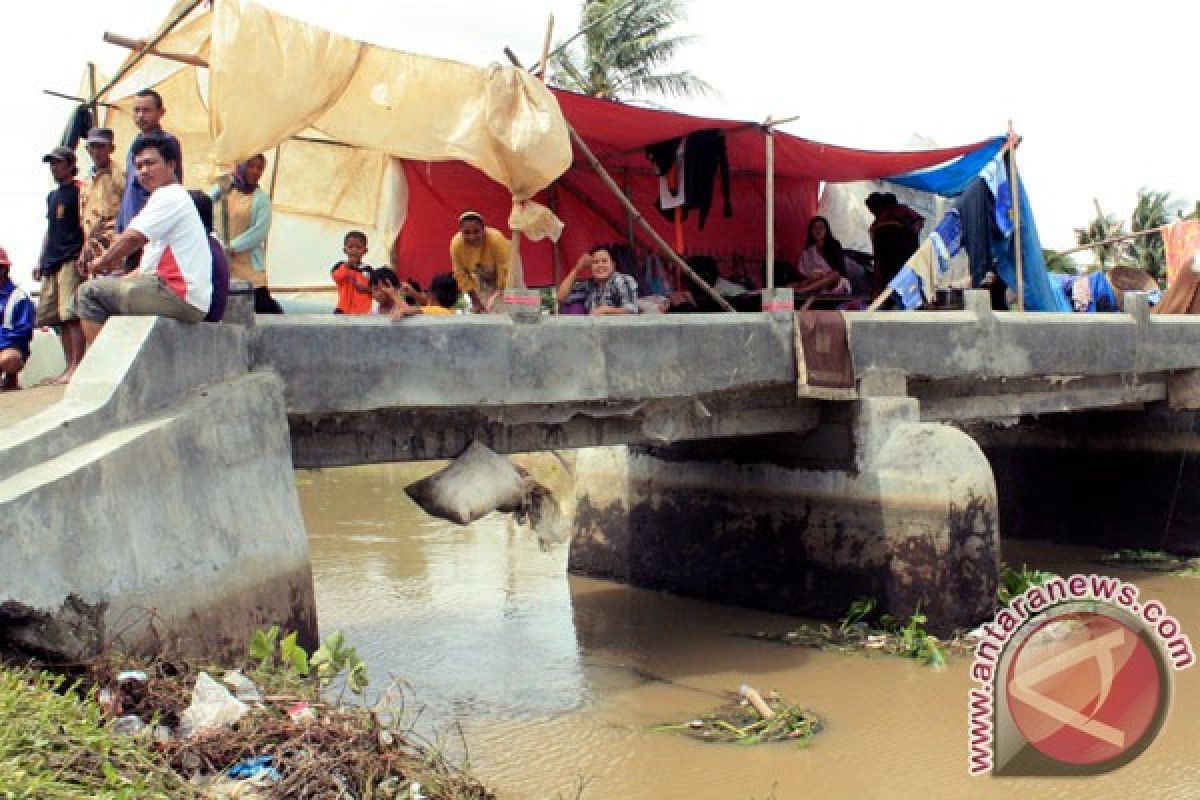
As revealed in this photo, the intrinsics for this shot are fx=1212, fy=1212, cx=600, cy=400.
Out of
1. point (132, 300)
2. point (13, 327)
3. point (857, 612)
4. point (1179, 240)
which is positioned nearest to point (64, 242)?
point (13, 327)

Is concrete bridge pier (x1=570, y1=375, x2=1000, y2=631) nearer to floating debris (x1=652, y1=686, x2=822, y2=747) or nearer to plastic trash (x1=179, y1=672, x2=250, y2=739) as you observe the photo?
floating debris (x1=652, y1=686, x2=822, y2=747)

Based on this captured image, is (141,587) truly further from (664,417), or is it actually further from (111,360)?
(664,417)

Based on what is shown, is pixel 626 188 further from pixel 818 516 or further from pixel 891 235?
pixel 818 516

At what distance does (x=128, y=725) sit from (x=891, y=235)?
25.4 ft

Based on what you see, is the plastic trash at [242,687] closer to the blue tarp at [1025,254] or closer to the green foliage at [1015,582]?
the green foliage at [1015,582]

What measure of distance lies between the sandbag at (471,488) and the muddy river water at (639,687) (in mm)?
1146

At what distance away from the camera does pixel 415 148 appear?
706 centimetres

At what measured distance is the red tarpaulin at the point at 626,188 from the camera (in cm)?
858

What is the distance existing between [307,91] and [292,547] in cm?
254

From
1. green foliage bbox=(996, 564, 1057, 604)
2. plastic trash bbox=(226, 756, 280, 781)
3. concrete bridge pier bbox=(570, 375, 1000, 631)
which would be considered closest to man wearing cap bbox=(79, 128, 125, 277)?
plastic trash bbox=(226, 756, 280, 781)

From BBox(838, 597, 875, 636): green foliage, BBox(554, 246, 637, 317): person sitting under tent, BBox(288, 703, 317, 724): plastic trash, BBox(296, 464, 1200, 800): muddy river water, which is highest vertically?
BBox(554, 246, 637, 317): person sitting under tent

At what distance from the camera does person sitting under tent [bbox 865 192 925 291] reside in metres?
10.1

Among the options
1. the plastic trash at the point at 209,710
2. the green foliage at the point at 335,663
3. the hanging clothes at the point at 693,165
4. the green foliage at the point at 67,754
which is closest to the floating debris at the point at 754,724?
the green foliage at the point at 335,663

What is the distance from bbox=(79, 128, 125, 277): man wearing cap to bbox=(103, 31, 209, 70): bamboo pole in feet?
2.03
